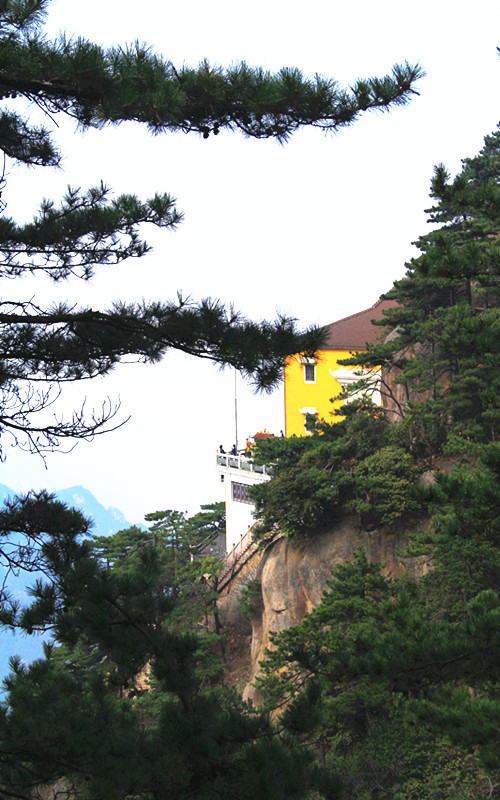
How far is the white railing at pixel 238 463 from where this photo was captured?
29.5m

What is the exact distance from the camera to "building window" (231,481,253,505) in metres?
30.3

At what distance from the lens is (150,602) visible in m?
5.99

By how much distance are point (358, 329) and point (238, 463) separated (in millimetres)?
7622

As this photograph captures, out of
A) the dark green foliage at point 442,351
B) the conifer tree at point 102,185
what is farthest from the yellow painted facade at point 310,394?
the conifer tree at point 102,185

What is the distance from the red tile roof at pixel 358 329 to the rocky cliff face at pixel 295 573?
30.1 feet

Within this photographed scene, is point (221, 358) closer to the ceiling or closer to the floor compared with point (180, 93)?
closer to the floor

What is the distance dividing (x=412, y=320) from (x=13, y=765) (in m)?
18.4

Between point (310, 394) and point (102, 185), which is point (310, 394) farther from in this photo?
point (102, 185)

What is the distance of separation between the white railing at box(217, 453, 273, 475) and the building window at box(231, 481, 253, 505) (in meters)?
0.74

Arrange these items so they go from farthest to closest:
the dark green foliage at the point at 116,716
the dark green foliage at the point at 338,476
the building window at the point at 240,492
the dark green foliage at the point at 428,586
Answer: the building window at the point at 240,492
the dark green foliage at the point at 338,476
the dark green foliage at the point at 428,586
the dark green foliage at the point at 116,716

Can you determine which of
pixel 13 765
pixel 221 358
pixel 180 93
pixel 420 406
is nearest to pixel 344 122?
pixel 180 93

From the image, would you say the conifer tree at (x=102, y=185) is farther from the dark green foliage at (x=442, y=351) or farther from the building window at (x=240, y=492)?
the building window at (x=240, y=492)

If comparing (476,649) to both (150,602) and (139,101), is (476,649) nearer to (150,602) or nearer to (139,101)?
(150,602)

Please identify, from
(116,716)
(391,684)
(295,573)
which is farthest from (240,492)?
(116,716)
